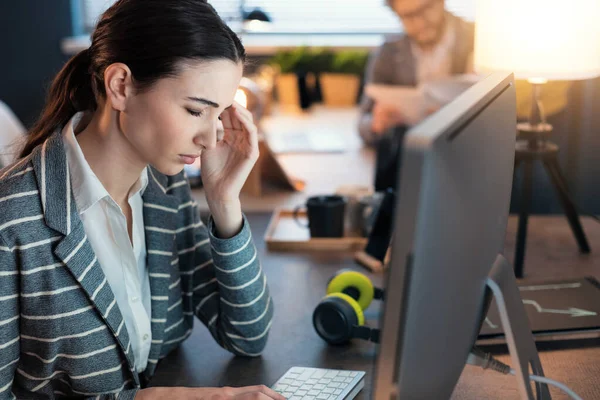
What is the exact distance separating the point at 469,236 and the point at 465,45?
8.18 ft

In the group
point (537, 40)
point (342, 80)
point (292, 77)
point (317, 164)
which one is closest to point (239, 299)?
point (537, 40)

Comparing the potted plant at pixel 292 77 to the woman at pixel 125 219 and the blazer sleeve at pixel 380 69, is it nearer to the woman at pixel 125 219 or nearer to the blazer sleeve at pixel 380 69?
the blazer sleeve at pixel 380 69

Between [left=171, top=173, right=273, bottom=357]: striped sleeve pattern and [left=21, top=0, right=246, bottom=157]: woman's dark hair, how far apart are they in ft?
0.91

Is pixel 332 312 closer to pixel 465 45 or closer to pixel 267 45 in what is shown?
pixel 465 45

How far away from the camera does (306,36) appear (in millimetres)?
4945

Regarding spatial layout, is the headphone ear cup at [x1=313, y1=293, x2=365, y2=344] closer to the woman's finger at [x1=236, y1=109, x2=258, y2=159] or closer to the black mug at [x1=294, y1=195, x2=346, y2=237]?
the woman's finger at [x1=236, y1=109, x2=258, y2=159]

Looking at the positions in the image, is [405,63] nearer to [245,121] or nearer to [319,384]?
[245,121]

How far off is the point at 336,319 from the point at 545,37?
2.42 feet

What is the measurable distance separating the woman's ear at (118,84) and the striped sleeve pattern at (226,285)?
0.25 meters

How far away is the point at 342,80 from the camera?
151 inches

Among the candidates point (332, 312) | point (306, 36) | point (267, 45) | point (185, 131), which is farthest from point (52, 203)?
point (306, 36)

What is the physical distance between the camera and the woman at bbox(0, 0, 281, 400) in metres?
0.99

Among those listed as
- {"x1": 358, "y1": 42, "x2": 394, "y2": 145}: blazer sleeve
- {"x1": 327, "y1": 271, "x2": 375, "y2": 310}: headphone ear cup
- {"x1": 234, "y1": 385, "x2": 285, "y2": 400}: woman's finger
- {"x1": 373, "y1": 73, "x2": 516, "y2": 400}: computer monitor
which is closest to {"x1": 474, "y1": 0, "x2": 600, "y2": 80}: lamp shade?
{"x1": 327, "y1": 271, "x2": 375, "y2": 310}: headphone ear cup

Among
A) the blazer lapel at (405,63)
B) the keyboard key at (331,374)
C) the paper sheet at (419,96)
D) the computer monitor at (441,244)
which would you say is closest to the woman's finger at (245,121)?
the keyboard key at (331,374)
